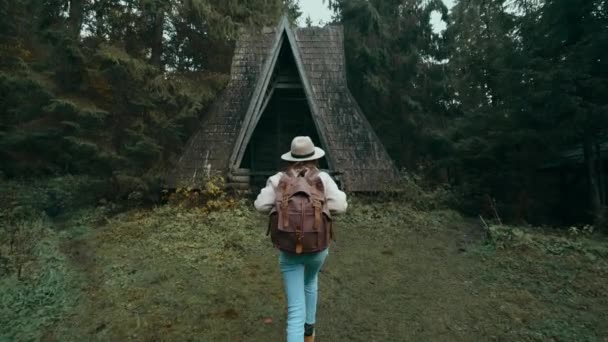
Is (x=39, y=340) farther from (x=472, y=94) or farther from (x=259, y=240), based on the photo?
(x=472, y=94)

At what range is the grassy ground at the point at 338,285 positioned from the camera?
15.1 feet

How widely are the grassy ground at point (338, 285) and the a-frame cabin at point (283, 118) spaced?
254cm

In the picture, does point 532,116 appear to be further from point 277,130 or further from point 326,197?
point 326,197

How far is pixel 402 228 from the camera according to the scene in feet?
30.0

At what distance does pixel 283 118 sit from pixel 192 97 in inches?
157

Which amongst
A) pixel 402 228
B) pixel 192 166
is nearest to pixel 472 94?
pixel 402 228

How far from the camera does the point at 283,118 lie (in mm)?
13906

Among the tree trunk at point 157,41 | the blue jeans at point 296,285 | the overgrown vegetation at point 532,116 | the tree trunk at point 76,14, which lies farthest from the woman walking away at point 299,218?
the tree trunk at point 76,14

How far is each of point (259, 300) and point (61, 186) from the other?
11044 millimetres

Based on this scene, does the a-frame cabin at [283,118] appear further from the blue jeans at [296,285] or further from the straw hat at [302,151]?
the blue jeans at [296,285]

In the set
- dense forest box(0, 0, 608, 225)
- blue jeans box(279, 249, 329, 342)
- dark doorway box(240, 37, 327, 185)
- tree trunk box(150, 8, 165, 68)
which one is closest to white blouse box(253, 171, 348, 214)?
blue jeans box(279, 249, 329, 342)

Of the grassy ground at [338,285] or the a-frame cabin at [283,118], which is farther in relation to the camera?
the a-frame cabin at [283,118]

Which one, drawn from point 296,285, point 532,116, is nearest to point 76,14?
point 296,285

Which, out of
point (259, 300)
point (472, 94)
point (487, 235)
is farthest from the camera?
point (472, 94)
